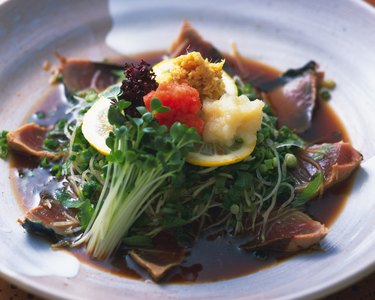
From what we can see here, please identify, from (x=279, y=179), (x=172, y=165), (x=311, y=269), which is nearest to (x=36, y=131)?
(x=172, y=165)

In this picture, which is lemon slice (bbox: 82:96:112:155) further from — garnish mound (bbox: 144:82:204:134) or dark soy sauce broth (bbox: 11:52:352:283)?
dark soy sauce broth (bbox: 11:52:352:283)

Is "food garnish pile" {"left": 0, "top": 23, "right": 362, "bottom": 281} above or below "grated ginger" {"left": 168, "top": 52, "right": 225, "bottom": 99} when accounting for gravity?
below

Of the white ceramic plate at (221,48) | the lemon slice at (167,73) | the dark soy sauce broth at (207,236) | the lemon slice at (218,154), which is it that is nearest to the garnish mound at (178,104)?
the lemon slice at (218,154)

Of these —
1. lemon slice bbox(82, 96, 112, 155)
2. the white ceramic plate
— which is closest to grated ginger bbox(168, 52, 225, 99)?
lemon slice bbox(82, 96, 112, 155)

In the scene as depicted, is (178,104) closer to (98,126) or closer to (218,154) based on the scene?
(218,154)

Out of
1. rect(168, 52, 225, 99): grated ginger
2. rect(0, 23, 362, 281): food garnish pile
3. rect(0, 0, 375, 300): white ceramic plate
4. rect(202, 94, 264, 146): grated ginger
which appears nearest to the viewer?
rect(0, 0, 375, 300): white ceramic plate

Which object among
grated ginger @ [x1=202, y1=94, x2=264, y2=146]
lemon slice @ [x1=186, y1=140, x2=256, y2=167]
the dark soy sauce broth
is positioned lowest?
the dark soy sauce broth

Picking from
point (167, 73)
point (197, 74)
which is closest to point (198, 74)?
point (197, 74)

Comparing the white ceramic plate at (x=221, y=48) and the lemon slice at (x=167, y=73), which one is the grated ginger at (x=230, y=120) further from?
the white ceramic plate at (x=221, y=48)

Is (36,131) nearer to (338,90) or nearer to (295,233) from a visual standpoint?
(295,233)

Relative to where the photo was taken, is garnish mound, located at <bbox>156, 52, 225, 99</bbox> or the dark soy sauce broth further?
garnish mound, located at <bbox>156, 52, 225, 99</bbox>
